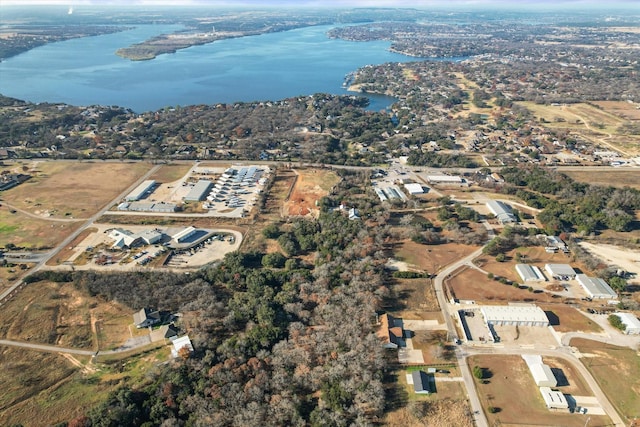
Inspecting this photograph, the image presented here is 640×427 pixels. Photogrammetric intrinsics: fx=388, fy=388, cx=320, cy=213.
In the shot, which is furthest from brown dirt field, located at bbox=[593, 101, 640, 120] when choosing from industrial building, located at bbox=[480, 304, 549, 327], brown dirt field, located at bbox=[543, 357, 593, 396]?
brown dirt field, located at bbox=[543, 357, 593, 396]

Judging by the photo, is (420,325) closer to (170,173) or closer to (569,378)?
(569,378)

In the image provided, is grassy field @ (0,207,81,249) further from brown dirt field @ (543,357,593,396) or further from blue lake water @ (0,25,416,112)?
blue lake water @ (0,25,416,112)

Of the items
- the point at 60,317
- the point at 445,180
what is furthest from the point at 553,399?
the point at 60,317

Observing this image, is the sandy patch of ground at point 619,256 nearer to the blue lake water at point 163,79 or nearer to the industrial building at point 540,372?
the industrial building at point 540,372

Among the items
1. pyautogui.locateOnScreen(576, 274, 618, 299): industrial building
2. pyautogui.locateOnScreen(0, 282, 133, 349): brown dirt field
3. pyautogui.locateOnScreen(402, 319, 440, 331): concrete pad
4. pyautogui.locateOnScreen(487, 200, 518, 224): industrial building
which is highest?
pyautogui.locateOnScreen(487, 200, 518, 224): industrial building

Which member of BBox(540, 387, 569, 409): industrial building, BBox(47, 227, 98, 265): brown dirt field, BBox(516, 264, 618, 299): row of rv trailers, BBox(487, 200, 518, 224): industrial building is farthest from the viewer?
BBox(487, 200, 518, 224): industrial building

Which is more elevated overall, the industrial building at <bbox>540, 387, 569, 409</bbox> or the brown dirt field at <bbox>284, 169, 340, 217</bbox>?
the brown dirt field at <bbox>284, 169, 340, 217</bbox>
